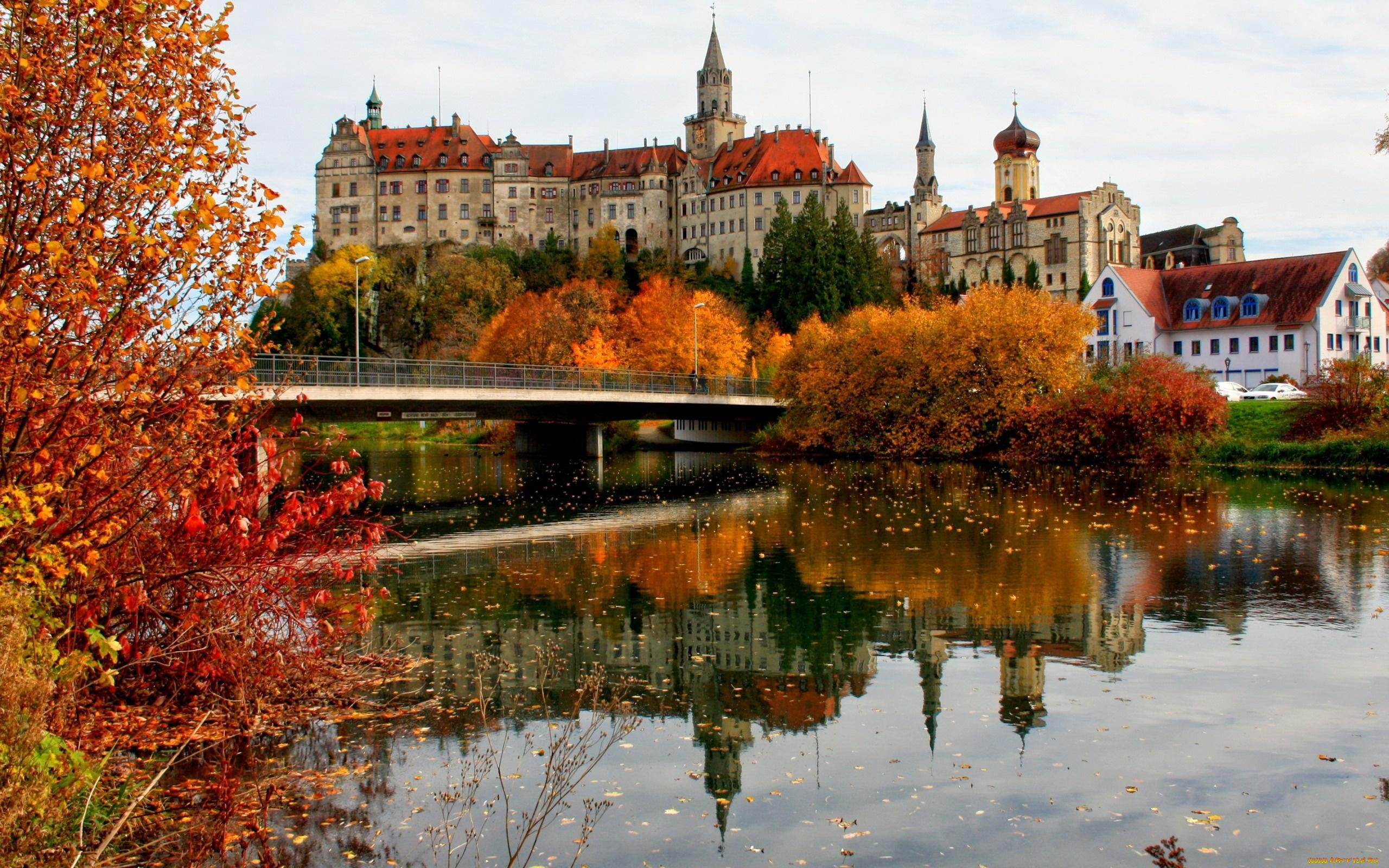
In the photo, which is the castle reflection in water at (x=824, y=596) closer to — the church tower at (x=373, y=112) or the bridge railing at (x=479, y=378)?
the bridge railing at (x=479, y=378)

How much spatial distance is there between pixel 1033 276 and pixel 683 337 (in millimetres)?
46055

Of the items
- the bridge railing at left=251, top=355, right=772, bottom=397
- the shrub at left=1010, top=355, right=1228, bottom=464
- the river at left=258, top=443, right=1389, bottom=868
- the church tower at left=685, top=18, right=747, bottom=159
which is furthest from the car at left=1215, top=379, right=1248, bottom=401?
the church tower at left=685, top=18, right=747, bottom=159

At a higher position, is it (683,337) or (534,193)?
(534,193)

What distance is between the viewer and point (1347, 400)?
5094 centimetres

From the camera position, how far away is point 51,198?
9.23 metres

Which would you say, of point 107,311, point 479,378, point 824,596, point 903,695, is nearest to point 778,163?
point 479,378

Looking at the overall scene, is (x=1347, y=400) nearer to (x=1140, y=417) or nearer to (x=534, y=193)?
(x=1140, y=417)

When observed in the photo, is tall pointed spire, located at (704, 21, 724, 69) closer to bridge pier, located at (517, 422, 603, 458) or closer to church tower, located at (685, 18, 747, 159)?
church tower, located at (685, 18, 747, 159)

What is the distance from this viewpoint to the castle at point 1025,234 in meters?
114

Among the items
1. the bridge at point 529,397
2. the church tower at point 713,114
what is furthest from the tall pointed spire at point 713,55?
the bridge at point 529,397

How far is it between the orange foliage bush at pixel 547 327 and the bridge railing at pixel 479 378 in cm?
1024

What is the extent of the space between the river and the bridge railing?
12164 mm

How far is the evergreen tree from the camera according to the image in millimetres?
113188

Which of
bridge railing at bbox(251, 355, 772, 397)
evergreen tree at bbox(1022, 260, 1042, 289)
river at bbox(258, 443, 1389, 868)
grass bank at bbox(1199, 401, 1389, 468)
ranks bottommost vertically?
river at bbox(258, 443, 1389, 868)
